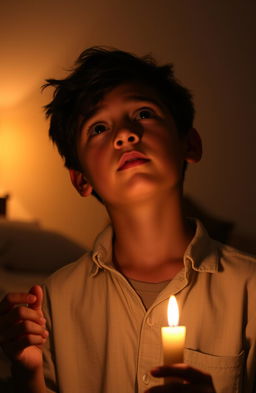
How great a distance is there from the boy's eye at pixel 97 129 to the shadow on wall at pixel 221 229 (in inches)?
13.7

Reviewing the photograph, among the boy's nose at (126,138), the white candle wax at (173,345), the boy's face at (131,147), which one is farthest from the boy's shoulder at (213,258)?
the white candle wax at (173,345)

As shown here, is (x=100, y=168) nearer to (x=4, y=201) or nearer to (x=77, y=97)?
(x=77, y=97)

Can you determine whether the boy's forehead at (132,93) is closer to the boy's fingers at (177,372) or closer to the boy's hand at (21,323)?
the boy's hand at (21,323)

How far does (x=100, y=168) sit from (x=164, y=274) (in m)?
0.22

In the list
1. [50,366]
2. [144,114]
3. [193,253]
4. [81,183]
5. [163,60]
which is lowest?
[50,366]

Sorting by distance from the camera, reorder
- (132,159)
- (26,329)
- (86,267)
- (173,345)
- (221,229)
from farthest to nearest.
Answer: (221,229), (86,267), (132,159), (26,329), (173,345)

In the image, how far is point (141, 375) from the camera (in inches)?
26.6

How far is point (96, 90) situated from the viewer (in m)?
0.81

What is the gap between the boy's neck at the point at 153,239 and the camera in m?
0.78

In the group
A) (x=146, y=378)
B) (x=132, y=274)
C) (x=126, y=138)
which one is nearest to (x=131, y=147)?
(x=126, y=138)

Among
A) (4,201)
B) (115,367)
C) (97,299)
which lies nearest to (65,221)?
(4,201)

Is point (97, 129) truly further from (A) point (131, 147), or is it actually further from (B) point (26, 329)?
(B) point (26, 329)

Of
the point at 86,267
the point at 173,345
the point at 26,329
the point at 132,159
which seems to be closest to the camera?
the point at 173,345

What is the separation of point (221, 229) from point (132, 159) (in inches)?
16.5
